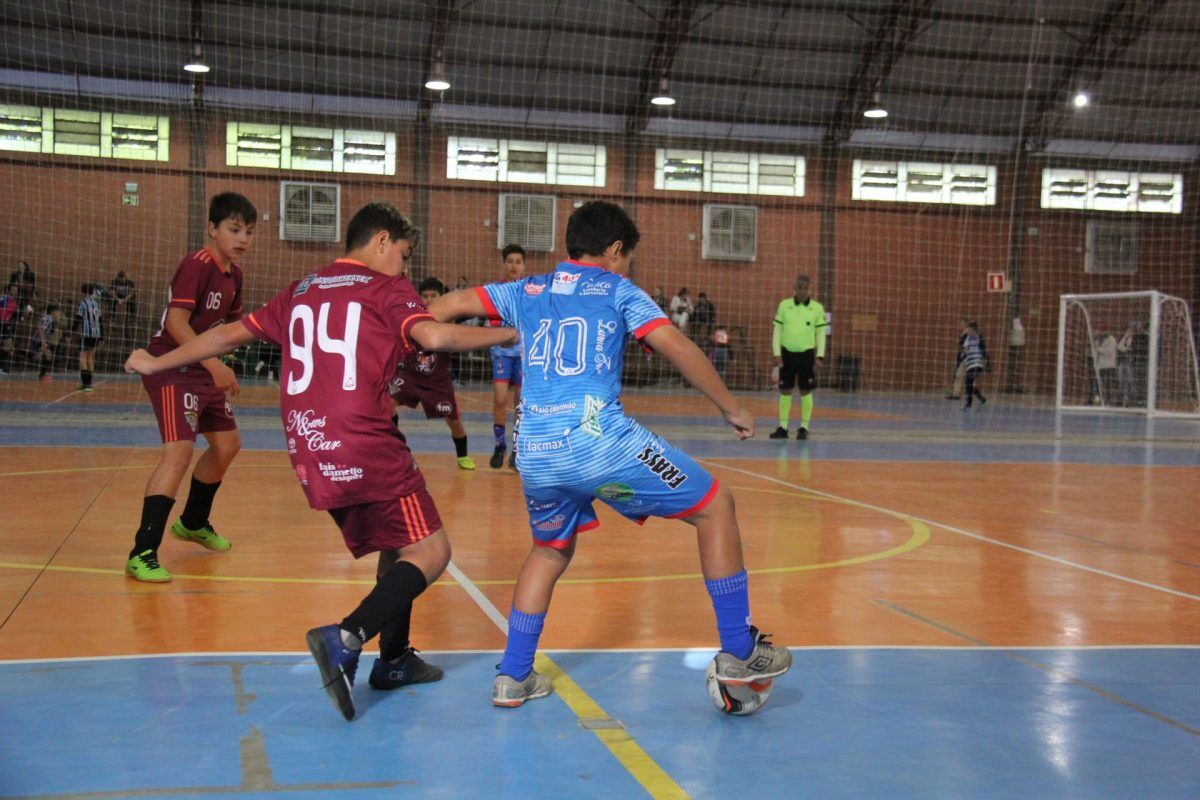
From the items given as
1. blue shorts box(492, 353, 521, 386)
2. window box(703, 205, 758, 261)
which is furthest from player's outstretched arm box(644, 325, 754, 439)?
window box(703, 205, 758, 261)

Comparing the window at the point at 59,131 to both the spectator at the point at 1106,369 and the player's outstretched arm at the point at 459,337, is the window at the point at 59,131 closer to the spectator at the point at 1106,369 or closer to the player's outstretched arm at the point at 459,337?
the spectator at the point at 1106,369

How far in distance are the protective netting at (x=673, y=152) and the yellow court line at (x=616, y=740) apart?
20.0m

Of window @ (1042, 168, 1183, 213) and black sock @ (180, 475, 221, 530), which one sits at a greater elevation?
window @ (1042, 168, 1183, 213)

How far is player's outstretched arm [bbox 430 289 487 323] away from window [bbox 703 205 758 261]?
26619 mm

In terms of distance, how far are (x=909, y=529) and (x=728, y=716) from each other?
4.21 metres

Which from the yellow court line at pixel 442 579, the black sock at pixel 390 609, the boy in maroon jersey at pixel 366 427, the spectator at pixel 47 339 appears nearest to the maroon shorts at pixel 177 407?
the yellow court line at pixel 442 579

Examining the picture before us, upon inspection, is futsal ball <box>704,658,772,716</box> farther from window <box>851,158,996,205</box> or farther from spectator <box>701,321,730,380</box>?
window <box>851,158,996,205</box>

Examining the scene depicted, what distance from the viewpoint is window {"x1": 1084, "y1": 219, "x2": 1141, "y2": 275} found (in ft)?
105

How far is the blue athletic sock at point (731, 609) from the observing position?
12.2 feet

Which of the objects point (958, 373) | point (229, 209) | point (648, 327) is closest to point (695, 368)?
point (648, 327)

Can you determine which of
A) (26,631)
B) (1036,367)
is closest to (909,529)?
(26,631)

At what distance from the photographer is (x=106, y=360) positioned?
25.4 m

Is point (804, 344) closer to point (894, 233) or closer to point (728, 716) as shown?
point (728, 716)

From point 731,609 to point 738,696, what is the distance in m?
0.29
